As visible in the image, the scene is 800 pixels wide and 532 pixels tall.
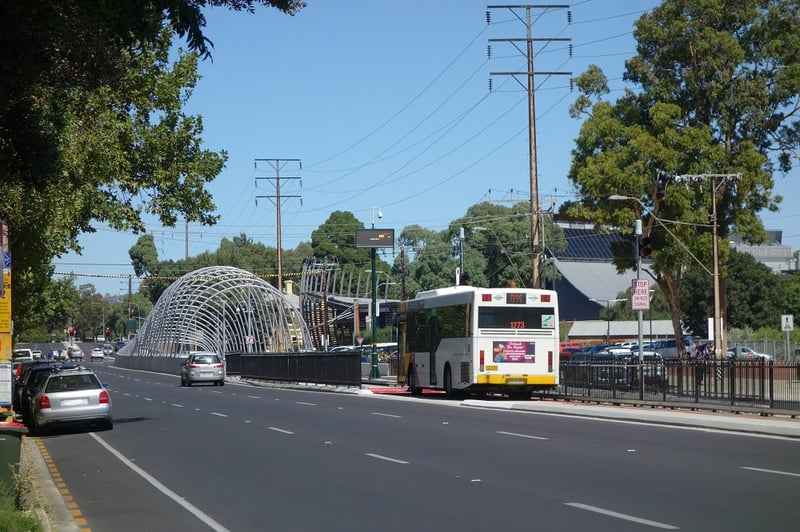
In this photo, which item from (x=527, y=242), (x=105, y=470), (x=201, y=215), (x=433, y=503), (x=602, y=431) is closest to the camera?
(x=433, y=503)

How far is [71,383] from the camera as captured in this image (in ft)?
86.7

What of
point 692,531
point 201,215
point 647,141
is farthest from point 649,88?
point 692,531

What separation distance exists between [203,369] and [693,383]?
31680 millimetres

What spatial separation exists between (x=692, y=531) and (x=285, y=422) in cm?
1763

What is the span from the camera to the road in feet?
37.9

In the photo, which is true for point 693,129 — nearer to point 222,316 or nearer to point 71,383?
point 71,383

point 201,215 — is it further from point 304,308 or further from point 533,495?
point 304,308

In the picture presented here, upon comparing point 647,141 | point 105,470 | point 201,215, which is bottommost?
point 105,470

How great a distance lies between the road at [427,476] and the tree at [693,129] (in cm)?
2218

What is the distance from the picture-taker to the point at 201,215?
31.9 meters

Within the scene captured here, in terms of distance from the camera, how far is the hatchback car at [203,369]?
181 ft

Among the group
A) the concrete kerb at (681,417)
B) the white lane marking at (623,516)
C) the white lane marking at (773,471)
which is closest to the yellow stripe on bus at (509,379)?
the concrete kerb at (681,417)

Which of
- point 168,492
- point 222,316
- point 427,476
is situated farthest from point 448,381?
point 222,316

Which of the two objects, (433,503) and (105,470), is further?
(105,470)
